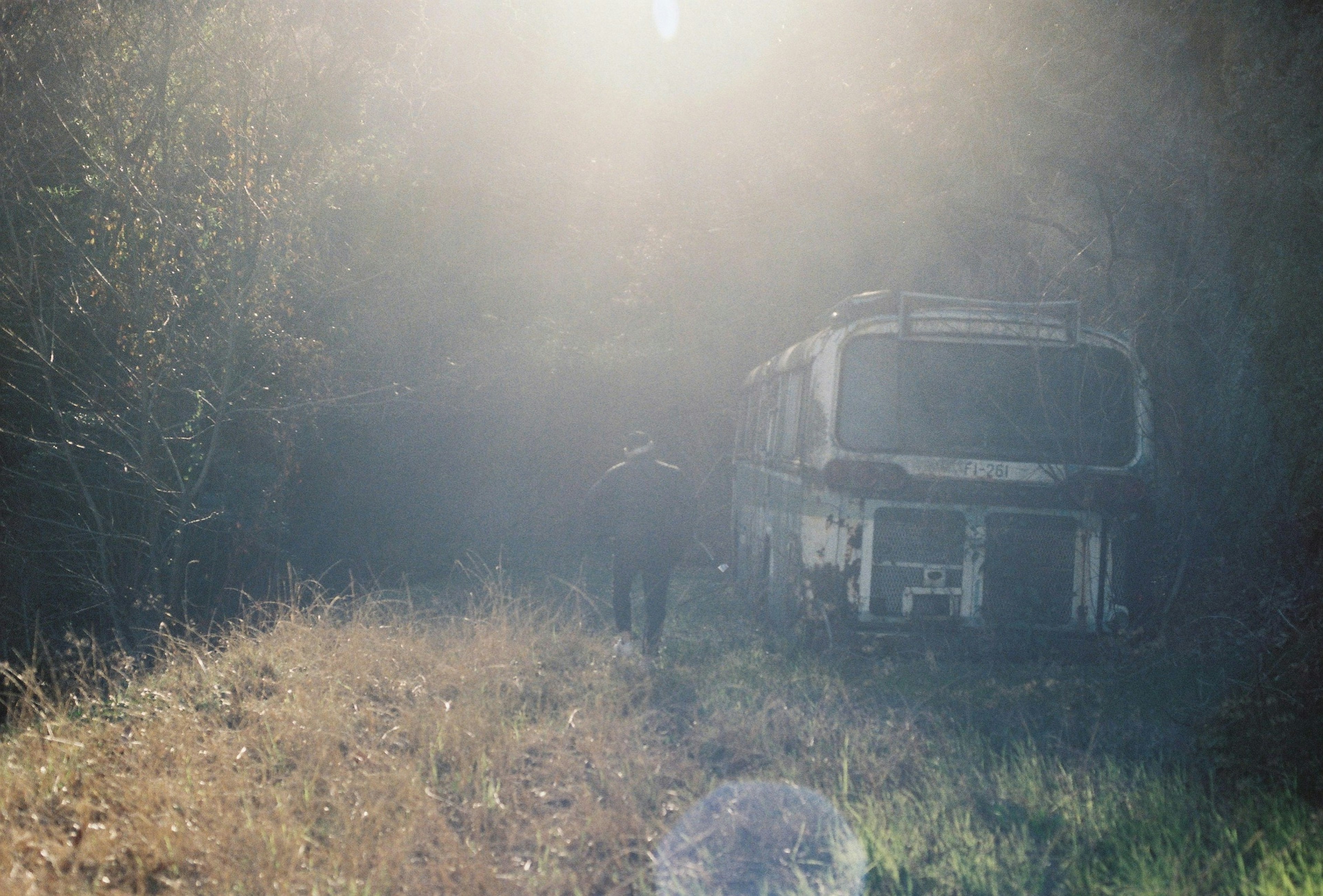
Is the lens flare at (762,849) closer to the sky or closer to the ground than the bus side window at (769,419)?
closer to the ground

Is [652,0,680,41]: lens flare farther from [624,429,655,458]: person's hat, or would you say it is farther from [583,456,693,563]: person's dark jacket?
[583,456,693,563]: person's dark jacket

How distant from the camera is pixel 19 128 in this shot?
10281 mm

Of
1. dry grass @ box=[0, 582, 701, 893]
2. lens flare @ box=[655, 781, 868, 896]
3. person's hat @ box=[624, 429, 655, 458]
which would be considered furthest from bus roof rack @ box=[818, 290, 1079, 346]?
lens flare @ box=[655, 781, 868, 896]

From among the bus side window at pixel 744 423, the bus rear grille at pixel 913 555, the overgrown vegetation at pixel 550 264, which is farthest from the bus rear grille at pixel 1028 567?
the bus side window at pixel 744 423

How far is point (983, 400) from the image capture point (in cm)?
866

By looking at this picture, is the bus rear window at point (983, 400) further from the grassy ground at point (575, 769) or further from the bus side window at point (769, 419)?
the bus side window at point (769, 419)

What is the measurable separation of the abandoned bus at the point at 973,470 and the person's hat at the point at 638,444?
1.44 meters

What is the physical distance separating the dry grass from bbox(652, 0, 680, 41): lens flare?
50.2ft

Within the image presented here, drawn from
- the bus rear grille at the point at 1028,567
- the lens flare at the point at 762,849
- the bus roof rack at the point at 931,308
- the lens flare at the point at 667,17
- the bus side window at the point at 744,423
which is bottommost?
the lens flare at the point at 762,849

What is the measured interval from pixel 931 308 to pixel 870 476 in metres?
1.45

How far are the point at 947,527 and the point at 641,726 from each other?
302 centimetres

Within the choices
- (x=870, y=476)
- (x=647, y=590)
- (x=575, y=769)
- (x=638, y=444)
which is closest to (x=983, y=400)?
(x=870, y=476)

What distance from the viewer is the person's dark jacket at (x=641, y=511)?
360 inches

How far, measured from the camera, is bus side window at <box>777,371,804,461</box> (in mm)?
9758
